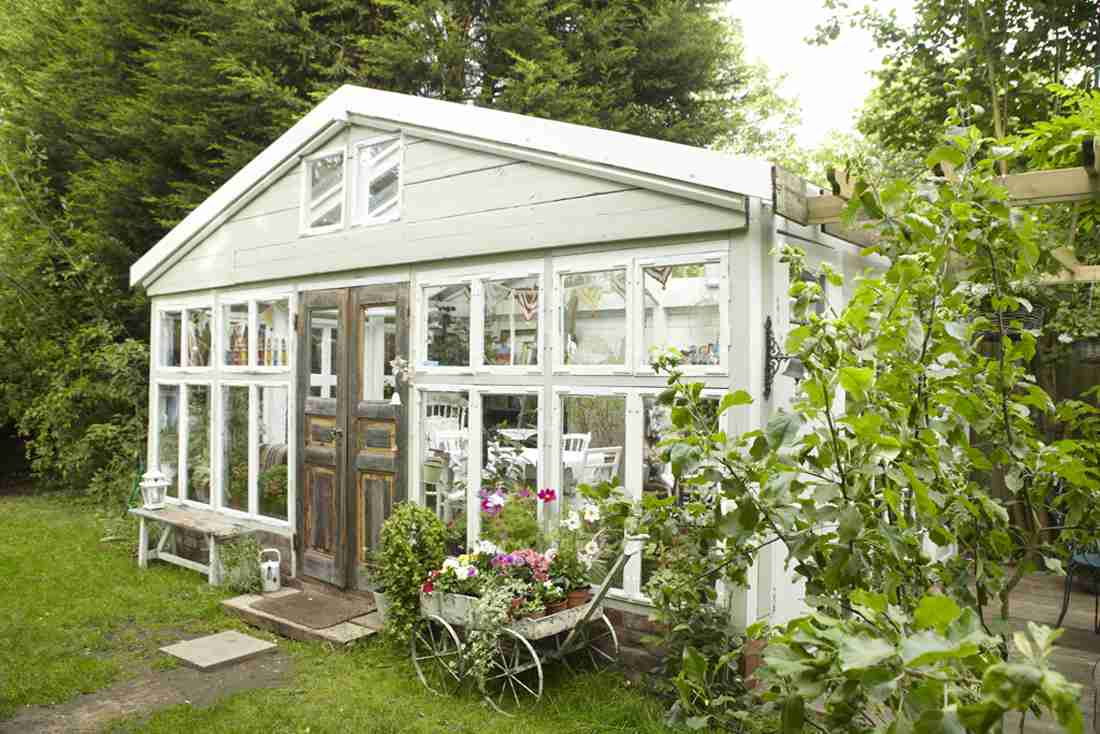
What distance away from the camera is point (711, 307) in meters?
4.15

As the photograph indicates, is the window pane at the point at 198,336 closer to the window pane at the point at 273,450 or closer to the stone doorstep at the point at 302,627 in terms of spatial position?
the window pane at the point at 273,450

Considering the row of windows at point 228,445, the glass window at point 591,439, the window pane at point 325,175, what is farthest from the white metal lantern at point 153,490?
the glass window at point 591,439

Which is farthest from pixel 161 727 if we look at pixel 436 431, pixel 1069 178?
pixel 1069 178

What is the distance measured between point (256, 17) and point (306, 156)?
20.2 ft

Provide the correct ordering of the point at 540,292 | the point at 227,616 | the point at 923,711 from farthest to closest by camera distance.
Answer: the point at 227,616 → the point at 540,292 → the point at 923,711

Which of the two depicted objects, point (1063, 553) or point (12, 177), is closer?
point (1063, 553)

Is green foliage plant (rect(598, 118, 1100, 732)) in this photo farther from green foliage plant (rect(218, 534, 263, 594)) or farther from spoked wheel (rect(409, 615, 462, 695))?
green foliage plant (rect(218, 534, 263, 594))

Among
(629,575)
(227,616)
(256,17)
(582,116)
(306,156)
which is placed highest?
(256,17)

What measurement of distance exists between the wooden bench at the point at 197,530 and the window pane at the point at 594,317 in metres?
3.23

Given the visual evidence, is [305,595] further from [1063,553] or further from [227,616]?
[1063,553]

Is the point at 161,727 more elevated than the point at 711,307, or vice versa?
the point at 711,307

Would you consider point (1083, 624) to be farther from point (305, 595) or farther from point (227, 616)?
point (227, 616)

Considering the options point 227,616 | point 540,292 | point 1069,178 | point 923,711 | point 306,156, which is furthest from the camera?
point 306,156

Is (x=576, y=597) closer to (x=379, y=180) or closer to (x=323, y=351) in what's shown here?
(x=323, y=351)
